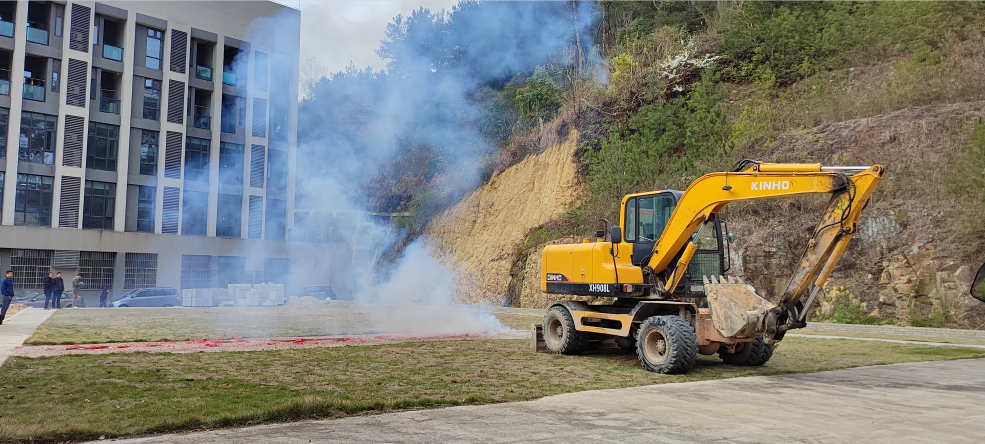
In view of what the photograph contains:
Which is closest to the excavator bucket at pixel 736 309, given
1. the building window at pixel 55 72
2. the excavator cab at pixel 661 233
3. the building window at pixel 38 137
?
the excavator cab at pixel 661 233

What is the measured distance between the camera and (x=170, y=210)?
42031 mm

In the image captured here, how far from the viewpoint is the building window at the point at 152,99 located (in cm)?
4100

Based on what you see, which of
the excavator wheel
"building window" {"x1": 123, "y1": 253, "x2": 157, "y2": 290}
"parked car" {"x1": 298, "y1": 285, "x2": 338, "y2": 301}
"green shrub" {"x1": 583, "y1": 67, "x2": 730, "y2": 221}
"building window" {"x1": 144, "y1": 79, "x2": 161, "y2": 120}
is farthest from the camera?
"building window" {"x1": 144, "y1": 79, "x2": 161, "y2": 120}

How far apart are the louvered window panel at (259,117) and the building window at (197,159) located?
340cm

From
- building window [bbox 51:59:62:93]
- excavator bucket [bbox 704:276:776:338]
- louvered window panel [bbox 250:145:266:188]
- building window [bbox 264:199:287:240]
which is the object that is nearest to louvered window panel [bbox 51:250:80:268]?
building window [bbox 51:59:62:93]

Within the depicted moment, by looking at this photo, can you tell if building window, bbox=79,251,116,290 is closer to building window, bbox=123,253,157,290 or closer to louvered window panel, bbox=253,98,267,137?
building window, bbox=123,253,157,290

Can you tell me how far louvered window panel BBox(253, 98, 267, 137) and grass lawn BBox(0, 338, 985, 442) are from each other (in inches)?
1025

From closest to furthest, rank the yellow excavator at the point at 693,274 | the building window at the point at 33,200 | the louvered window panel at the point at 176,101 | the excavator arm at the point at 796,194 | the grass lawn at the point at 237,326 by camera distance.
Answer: the excavator arm at the point at 796,194 → the yellow excavator at the point at 693,274 → the grass lawn at the point at 237,326 → the building window at the point at 33,200 → the louvered window panel at the point at 176,101

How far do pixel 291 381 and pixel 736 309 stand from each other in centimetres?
680

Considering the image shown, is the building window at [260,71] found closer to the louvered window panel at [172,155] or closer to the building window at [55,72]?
the louvered window panel at [172,155]

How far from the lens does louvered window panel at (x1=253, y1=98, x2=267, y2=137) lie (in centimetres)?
3772

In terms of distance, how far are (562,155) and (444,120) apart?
7.64 metres

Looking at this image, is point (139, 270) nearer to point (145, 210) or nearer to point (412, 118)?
point (145, 210)

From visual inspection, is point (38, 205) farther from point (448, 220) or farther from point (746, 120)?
point (746, 120)
